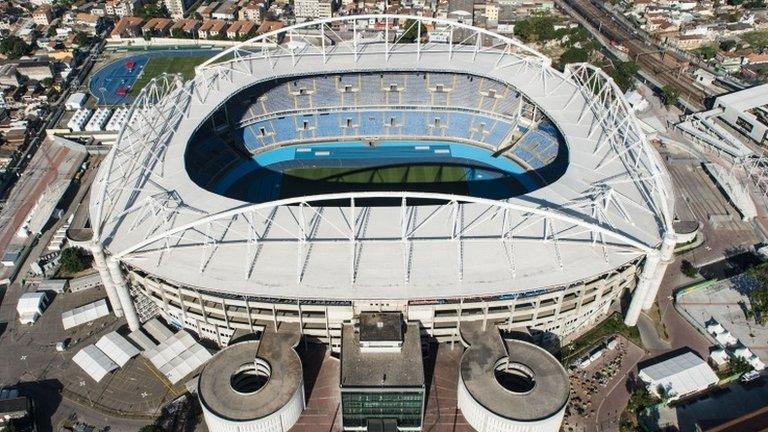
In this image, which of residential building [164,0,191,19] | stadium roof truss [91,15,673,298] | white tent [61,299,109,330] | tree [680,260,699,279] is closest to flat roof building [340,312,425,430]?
stadium roof truss [91,15,673,298]

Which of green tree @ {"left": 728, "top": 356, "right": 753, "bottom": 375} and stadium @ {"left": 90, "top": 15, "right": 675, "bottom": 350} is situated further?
green tree @ {"left": 728, "top": 356, "right": 753, "bottom": 375}

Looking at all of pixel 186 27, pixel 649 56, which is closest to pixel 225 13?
pixel 186 27

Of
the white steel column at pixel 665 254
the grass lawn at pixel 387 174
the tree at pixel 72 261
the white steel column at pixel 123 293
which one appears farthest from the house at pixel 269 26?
the white steel column at pixel 665 254

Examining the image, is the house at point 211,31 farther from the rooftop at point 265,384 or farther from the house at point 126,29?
the rooftop at point 265,384

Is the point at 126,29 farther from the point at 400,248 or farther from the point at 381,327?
the point at 381,327

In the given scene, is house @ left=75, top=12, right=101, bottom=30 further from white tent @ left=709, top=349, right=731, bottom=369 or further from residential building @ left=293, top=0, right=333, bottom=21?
white tent @ left=709, top=349, right=731, bottom=369

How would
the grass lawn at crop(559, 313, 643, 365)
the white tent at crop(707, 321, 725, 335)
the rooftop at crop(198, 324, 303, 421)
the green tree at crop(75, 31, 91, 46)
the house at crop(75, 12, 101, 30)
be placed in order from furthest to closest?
the house at crop(75, 12, 101, 30), the green tree at crop(75, 31, 91, 46), the white tent at crop(707, 321, 725, 335), the grass lawn at crop(559, 313, 643, 365), the rooftop at crop(198, 324, 303, 421)
